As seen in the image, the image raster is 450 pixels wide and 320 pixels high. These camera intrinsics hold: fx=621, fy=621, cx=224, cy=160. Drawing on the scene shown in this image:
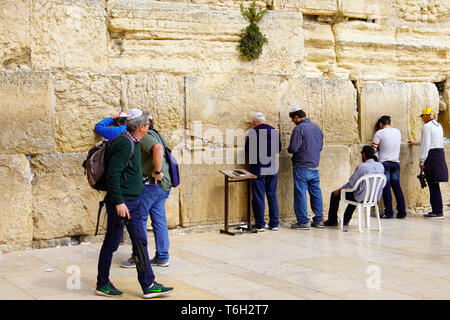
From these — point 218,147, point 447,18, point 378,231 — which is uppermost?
point 447,18

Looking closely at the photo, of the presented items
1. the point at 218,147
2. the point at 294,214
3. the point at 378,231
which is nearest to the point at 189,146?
the point at 218,147

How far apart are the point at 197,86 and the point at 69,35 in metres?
1.71

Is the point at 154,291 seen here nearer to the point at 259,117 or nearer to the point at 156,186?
the point at 156,186

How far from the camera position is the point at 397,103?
31.4ft

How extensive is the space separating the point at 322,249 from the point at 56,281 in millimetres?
2934

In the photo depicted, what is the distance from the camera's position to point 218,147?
8.16m

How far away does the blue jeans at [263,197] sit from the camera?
26.2ft

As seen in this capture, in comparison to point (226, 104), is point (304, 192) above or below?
below

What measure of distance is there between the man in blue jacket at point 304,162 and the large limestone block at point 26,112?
10.1 feet

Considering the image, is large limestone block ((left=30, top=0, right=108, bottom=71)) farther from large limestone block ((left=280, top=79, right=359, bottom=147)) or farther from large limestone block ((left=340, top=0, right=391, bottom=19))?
large limestone block ((left=340, top=0, right=391, bottom=19))

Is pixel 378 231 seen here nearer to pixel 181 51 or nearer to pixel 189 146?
pixel 189 146

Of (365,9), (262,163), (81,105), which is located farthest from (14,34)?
(365,9)

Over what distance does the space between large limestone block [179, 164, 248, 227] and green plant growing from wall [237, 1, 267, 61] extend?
1527 mm

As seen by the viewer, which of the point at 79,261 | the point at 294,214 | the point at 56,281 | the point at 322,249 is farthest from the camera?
the point at 294,214
